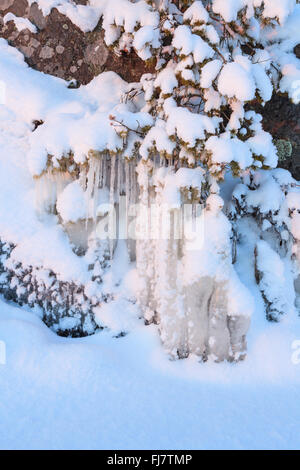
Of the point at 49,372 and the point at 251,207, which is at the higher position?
the point at 251,207

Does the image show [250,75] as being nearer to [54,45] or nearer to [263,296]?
[263,296]

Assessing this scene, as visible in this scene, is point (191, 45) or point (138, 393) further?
point (191, 45)

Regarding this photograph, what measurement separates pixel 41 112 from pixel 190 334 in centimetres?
248

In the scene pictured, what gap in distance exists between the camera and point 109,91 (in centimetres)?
354

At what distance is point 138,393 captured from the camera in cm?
255

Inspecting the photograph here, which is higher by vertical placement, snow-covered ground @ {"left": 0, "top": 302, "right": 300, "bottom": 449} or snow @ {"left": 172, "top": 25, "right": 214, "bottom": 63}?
snow @ {"left": 172, "top": 25, "right": 214, "bottom": 63}

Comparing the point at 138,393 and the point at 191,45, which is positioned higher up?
the point at 191,45

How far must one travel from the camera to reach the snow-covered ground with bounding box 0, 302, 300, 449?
2131mm

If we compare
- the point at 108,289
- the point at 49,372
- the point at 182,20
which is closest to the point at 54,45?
the point at 182,20

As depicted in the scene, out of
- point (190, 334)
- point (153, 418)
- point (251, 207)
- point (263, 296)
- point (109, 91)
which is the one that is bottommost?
point (153, 418)

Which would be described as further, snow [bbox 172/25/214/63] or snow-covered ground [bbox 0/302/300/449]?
snow [bbox 172/25/214/63]

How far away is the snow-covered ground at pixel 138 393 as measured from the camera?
213 cm

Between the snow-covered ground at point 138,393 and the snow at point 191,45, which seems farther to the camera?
the snow at point 191,45

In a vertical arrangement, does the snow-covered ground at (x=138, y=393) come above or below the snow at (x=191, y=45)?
below
